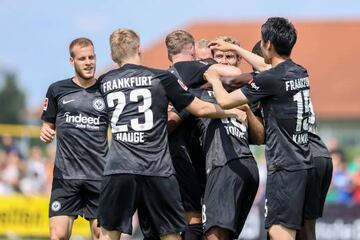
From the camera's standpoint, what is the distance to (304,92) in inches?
414

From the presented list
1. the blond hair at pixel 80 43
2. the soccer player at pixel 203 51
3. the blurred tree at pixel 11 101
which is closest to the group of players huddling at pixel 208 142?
the soccer player at pixel 203 51

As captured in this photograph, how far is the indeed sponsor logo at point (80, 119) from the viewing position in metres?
12.3

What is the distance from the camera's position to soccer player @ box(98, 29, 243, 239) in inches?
408

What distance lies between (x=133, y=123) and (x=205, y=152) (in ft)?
3.11

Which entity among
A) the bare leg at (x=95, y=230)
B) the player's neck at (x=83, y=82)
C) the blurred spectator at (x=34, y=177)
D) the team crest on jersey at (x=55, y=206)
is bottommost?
the blurred spectator at (x=34, y=177)

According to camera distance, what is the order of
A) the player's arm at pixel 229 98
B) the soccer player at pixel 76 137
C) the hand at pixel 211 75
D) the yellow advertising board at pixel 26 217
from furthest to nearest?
the yellow advertising board at pixel 26 217 → the soccer player at pixel 76 137 → the hand at pixel 211 75 → the player's arm at pixel 229 98

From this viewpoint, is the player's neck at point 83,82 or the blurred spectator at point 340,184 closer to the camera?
the player's neck at point 83,82

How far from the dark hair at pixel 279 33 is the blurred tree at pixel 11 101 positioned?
10122cm

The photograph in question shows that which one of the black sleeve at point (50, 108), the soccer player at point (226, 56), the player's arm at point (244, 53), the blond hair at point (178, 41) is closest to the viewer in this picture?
the player's arm at point (244, 53)

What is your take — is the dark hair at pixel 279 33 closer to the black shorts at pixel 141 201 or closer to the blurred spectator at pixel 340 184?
the black shorts at pixel 141 201

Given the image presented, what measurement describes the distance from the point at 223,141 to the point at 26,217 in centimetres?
1467

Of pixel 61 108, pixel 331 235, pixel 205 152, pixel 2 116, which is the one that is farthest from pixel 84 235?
pixel 2 116

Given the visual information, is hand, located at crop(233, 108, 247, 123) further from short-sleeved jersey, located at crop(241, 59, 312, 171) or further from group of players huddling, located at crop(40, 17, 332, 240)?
short-sleeved jersey, located at crop(241, 59, 312, 171)

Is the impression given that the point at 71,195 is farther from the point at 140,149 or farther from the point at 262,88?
the point at 262,88
